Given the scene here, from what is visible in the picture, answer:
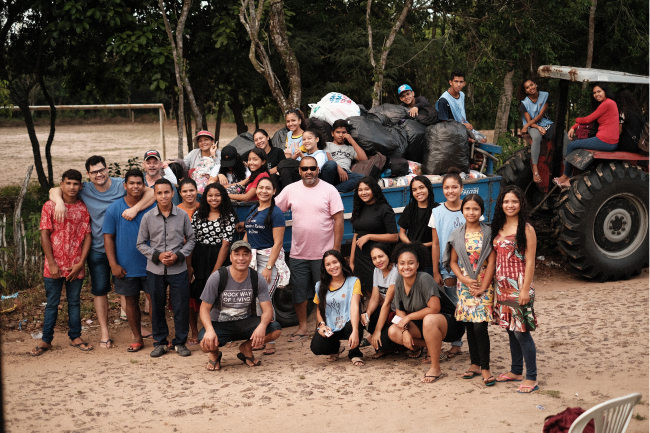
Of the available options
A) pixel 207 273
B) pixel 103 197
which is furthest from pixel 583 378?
pixel 103 197

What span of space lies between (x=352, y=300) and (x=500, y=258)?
1.24 metres

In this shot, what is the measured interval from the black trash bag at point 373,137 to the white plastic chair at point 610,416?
4256mm

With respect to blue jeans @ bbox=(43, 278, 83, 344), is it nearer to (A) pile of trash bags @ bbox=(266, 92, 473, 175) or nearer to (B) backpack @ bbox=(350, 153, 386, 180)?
(A) pile of trash bags @ bbox=(266, 92, 473, 175)

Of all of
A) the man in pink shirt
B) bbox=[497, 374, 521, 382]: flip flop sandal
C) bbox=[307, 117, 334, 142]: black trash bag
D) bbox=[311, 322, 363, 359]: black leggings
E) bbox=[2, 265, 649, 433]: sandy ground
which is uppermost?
bbox=[307, 117, 334, 142]: black trash bag

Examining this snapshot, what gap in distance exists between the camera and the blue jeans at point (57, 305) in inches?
230

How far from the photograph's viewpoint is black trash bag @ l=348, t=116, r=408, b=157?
23.0 ft

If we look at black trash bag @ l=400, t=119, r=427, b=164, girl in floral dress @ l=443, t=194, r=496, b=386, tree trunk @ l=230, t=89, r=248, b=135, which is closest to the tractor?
black trash bag @ l=400, t=119, r=427, b=164

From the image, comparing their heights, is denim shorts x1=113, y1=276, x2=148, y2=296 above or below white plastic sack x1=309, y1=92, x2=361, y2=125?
below

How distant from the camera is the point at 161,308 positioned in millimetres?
5770

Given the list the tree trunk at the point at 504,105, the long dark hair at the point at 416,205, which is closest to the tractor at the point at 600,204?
the long dark hair at the point at 416,205

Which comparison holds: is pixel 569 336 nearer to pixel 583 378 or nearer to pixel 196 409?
pixel 583 378

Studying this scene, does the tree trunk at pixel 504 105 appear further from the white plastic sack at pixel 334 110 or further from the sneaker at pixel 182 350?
the sneaker at pixel 182 350

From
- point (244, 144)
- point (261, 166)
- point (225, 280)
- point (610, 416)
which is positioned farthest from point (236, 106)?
point (610, 416)

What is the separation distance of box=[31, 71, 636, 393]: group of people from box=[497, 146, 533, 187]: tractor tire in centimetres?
266
